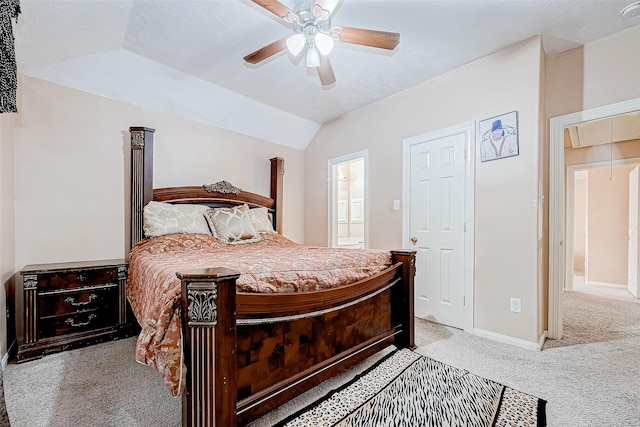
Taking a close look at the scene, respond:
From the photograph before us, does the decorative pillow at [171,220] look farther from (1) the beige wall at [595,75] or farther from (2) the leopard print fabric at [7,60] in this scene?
(1) the beige wall at [595,75]

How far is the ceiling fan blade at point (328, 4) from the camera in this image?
1.83 meters

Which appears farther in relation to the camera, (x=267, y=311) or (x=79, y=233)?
(x=79, y=233)

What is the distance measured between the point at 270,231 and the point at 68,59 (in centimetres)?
255

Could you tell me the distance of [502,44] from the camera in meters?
2.70

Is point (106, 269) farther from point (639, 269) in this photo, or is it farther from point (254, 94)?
point (639, 269)

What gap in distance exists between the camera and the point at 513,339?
265 cm

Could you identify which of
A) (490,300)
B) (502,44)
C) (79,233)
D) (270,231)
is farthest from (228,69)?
(490,300)

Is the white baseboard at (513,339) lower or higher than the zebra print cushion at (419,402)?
lower

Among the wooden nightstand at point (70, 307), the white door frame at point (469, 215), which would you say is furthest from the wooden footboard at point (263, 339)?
the wooden nightstand at point (70, 307)

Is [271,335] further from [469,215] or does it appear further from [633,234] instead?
[633,234]

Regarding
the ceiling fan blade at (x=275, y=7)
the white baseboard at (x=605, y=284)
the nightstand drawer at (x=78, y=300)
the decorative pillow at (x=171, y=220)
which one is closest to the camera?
the ceiling fan blade at (x=275, y=7)

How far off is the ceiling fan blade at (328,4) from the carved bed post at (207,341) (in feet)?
5.64

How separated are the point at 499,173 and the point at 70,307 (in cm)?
392

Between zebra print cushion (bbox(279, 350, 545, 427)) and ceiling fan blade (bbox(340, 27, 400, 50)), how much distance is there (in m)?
2.29
